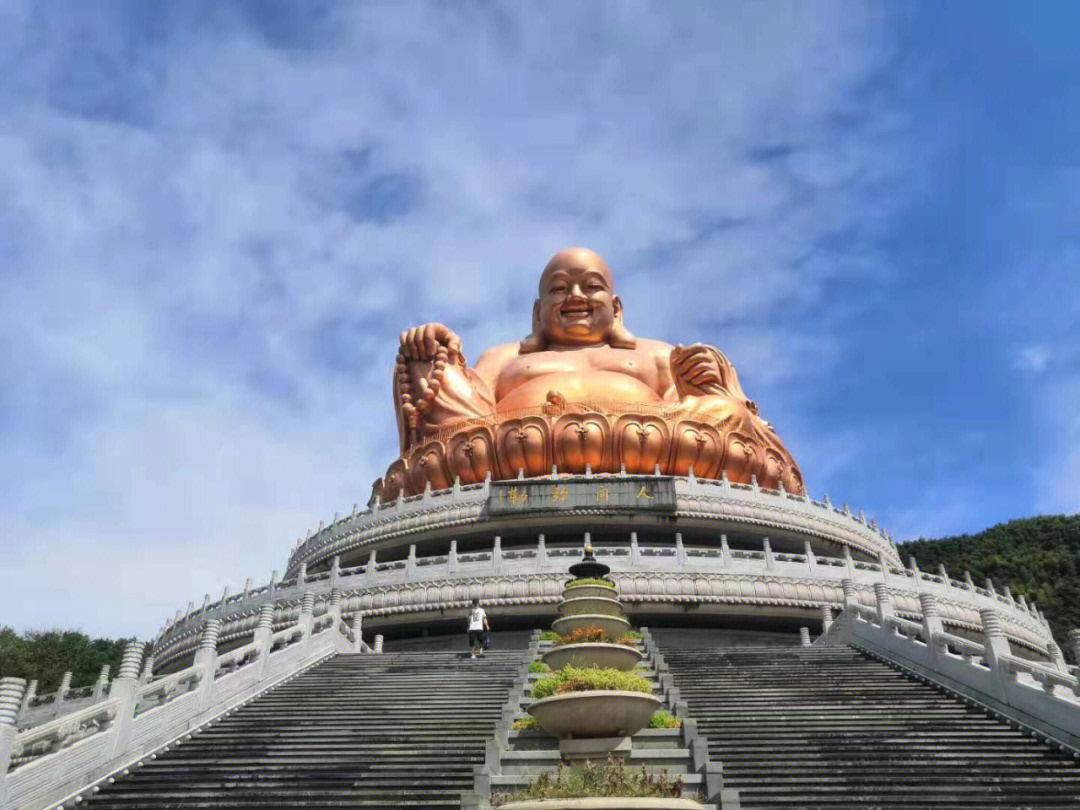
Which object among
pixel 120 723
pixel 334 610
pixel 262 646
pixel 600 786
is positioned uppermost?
pixel 334 610

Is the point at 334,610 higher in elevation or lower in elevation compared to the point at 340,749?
higher

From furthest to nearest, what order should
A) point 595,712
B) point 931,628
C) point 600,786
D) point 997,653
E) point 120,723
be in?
point 931,628 < point 997,653 < point 120,723 < point 595,712 < point 600,786

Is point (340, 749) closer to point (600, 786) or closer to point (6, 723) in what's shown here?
point (6, 723)

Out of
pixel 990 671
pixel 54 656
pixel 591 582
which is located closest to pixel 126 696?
pixel 591 582

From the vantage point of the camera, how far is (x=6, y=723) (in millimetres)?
7602

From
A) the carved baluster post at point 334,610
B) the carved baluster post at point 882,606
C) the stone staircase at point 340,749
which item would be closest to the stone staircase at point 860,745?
the carved baluster post at point 882,606

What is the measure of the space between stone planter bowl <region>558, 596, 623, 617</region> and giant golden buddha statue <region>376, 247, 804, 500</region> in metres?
11.4

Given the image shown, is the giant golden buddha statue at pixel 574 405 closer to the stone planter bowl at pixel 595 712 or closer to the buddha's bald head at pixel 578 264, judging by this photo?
the buddha's bald head at pixel 578 264

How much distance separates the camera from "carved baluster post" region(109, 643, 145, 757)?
8.89m

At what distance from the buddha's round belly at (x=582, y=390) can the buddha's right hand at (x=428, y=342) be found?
2.65 meters

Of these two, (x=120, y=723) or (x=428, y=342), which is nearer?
(x=120, y=723)

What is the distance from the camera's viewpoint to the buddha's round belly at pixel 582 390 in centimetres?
2761

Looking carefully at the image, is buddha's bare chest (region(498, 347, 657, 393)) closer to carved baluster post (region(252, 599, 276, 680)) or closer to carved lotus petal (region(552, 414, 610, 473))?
carved lotus petal (region(552, 414, 610, 473))

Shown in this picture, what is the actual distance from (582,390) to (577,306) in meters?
4.90
